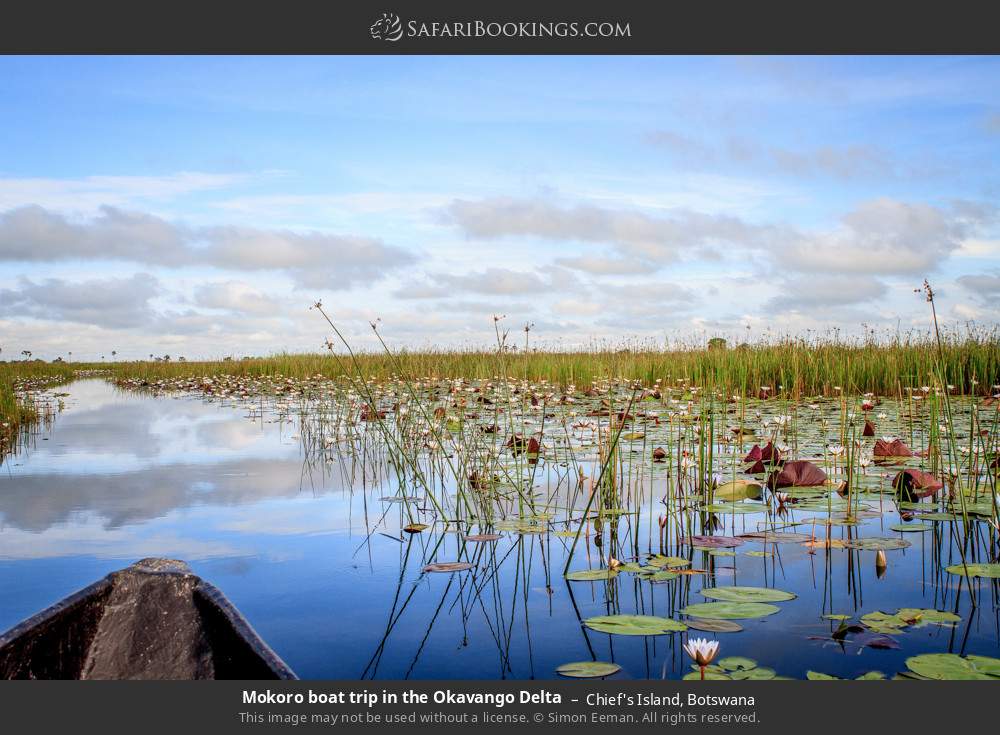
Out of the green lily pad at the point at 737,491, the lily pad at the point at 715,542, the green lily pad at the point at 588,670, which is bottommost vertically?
the green lily pad at the point at 588,670

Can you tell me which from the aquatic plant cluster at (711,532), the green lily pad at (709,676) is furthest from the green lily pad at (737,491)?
the green lily pad at (709,676)

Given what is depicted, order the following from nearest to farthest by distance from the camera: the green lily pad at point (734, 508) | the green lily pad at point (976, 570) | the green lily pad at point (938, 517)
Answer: the green lily pad at point (976, 570), the green lily pad at point (938, 517), the green lily pad at point (734, 508)

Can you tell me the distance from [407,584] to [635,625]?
3.33 feet

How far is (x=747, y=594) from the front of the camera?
259cm

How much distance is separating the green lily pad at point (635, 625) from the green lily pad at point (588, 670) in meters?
0.16

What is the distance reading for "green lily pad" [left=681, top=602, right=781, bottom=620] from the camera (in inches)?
93.3

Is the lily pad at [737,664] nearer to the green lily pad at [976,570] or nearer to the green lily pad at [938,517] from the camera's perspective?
the green lily pad at [976,570]

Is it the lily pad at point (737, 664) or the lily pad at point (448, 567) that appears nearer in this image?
the lily pad at point (737, 664)

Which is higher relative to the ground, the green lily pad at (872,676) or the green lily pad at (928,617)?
the green lily pad at (928,617)

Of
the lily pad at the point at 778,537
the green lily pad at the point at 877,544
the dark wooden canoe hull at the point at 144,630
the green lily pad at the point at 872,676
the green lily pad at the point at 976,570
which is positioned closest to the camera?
the green lily pad at the point at 872,676

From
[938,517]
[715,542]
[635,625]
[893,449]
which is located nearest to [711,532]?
[715,542]

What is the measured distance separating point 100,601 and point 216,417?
8267 millimetres

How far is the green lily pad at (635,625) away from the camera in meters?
2.22
